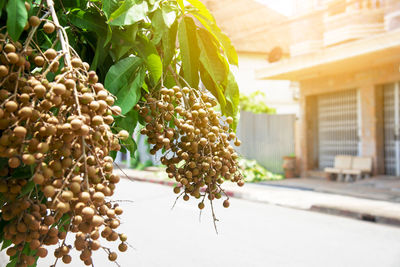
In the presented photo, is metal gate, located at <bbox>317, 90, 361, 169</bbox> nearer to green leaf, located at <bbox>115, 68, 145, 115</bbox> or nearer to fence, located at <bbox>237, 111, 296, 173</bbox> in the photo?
fence, located at <bbox>237, 111, 296, 173</bbox>

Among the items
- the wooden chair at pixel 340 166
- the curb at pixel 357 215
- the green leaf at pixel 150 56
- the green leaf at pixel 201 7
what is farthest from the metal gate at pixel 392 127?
the green leaf at pixel 150 56

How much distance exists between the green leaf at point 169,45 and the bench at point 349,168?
1252 centimetres

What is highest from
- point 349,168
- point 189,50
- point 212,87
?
point 189,50

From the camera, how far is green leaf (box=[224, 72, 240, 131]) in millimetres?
1343

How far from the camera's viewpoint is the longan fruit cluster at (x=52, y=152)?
2.55 feet

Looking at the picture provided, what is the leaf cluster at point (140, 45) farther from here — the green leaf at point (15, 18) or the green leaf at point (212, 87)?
the green leaf at point (15, 18)

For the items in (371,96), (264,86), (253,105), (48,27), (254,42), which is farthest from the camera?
(264,86)

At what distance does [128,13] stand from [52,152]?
45 centimetres

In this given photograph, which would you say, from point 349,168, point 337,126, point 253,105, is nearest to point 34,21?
point 349,168

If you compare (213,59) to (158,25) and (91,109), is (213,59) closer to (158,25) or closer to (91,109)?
(158,25)

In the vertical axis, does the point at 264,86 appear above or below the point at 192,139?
above

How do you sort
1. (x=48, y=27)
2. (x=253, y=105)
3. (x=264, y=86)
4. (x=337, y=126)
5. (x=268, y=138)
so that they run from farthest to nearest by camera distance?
(x=264, y=86), (x=253, y=105), (x=268, y=138), (x=337, y=126), (x=48, y=27)

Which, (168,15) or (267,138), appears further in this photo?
(267,138)

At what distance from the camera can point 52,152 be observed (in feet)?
2.66
